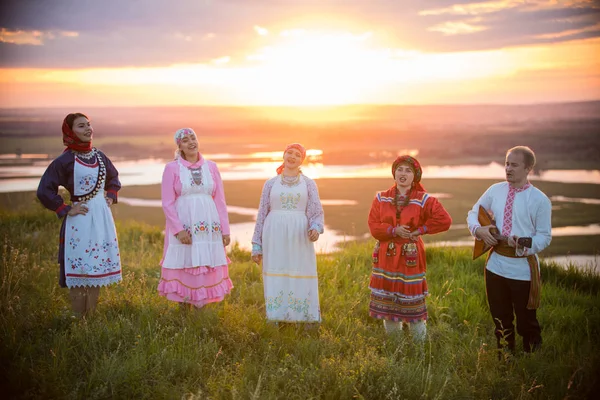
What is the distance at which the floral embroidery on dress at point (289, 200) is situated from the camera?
237 inches

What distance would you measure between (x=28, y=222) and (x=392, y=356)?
1045 centimetres

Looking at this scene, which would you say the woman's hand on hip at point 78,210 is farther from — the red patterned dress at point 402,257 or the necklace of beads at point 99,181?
the red patterned dress at point 402,257

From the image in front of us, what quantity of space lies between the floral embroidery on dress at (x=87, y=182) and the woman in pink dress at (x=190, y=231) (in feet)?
2.49

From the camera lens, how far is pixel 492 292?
17.7 feet

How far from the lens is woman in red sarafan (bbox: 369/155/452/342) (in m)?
5.50

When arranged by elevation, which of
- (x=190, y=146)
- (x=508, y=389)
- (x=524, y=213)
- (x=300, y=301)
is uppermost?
(x=190, y=146)

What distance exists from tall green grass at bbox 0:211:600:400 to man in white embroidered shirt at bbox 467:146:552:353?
0.39 meters

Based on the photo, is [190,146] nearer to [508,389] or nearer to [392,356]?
[392,356]

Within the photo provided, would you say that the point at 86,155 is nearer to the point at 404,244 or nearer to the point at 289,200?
the point at 289,200

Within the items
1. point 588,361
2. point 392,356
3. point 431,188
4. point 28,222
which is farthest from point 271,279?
point 431,188

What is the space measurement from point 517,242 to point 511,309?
77 cm

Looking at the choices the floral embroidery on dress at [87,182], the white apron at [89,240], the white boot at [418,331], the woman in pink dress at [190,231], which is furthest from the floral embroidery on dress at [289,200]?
the floral embroidery on dress at [87,182]

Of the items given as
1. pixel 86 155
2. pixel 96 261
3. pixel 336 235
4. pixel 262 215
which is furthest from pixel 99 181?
pixel 336 235

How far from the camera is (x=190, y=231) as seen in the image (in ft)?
19.8
